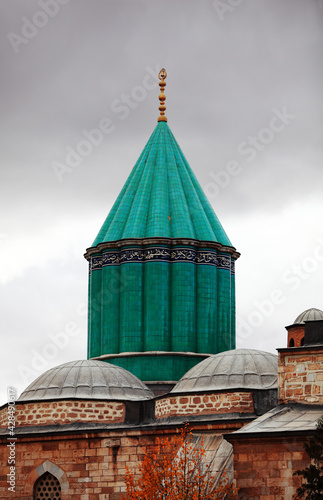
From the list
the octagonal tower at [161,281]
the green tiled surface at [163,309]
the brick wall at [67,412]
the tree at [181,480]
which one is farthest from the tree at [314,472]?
the green tiled surface at [163,309]

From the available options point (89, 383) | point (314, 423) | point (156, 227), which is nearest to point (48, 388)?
point (89, 383)

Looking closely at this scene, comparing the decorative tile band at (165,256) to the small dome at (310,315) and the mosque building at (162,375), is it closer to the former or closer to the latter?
the mosque building at (162,375)

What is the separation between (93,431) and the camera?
2350 cm

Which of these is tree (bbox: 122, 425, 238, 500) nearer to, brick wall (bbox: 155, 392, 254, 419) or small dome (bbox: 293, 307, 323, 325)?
brick wall (bbox: 155, 392, 254, 419)

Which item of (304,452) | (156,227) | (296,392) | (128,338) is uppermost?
(156,227)

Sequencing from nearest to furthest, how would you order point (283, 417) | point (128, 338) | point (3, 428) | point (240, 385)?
point (283, 417)
point (240, 385)
point (3, 428)
point (128, 338)

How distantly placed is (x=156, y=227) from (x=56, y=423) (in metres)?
7.18

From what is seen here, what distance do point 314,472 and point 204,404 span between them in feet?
21.3

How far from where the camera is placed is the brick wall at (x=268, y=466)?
58.5 feet

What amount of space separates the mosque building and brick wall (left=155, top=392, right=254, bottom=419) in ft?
0.08

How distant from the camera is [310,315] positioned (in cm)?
2806

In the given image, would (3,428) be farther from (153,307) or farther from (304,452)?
(304,452)

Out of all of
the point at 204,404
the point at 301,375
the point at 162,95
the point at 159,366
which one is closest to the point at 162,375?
the point at 159,366

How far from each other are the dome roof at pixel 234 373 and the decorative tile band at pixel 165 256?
537 cm
